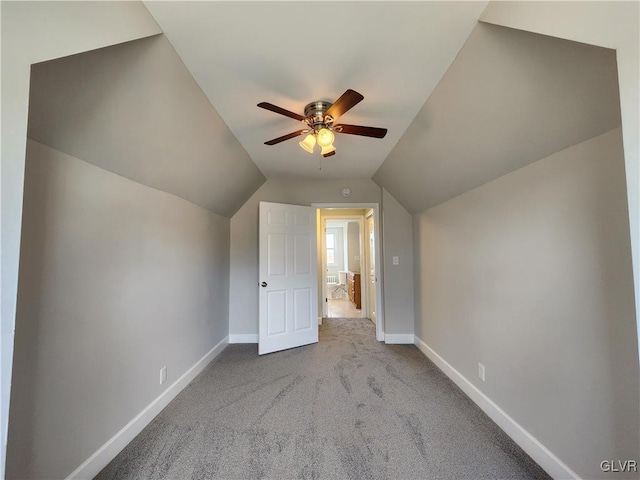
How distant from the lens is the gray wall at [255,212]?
3800mm

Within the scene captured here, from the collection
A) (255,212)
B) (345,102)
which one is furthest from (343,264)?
(345,102)

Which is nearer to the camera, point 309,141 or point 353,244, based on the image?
point 309,141

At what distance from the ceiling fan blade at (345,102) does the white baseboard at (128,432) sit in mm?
2402

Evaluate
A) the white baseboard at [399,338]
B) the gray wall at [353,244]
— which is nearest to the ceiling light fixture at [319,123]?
the white baseboard at [399,338]

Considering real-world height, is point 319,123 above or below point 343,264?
above

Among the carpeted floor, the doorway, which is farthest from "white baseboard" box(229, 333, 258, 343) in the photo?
the doorway

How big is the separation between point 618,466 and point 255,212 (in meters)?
3.77

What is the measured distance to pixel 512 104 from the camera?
4.70 feet

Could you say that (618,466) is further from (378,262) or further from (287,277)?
(287,277)

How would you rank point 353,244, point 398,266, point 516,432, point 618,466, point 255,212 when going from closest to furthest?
point 618,466
point 516,432
point 398,266
point 255,212
point 353,244

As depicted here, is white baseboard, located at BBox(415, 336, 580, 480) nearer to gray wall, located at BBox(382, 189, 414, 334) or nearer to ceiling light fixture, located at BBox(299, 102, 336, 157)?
gray wall, located at BBox(382, 189, 414, 334)

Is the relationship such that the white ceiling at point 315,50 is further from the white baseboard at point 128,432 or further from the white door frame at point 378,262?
the white baseboard at point 128,432

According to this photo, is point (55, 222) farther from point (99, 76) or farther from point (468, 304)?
point (468, 304)

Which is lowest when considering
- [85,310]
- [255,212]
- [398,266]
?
[85,310]
